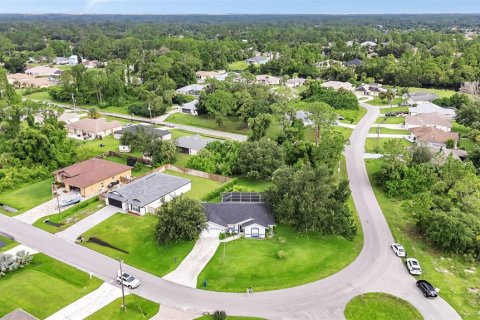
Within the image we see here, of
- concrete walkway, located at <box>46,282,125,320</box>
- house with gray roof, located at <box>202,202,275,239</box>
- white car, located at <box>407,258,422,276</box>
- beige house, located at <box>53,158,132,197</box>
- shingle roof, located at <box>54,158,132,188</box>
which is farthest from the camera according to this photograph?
shingle roof, located at <box>54,158,132,188</box>

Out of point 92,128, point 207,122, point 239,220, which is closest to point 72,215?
point 239,220

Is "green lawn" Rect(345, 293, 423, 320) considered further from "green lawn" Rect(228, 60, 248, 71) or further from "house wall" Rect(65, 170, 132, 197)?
"green lawn" Rect(228, 60, 248, 71)

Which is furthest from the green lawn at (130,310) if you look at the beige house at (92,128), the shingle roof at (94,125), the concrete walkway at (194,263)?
the shingle roof at (94,125)

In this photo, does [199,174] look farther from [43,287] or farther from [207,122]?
[207,122]

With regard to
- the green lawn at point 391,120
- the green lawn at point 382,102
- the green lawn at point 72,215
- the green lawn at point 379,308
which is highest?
the green lawn at point 382,102

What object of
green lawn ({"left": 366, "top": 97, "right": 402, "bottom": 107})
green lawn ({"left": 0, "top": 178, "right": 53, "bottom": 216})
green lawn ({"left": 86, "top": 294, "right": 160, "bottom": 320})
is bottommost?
green lawn ({"left": 0, "top": 178, "right": 53, "bottom": 216})

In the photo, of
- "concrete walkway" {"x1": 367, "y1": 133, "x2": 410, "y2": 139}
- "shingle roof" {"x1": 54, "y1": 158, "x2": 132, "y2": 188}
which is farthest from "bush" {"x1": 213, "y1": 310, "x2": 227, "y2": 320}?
"concrete walkway" {"x1": 367, "y1": 133, "x2": 410, "y2": 139}

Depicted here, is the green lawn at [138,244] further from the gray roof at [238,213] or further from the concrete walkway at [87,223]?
the gray roof at [238,213]
